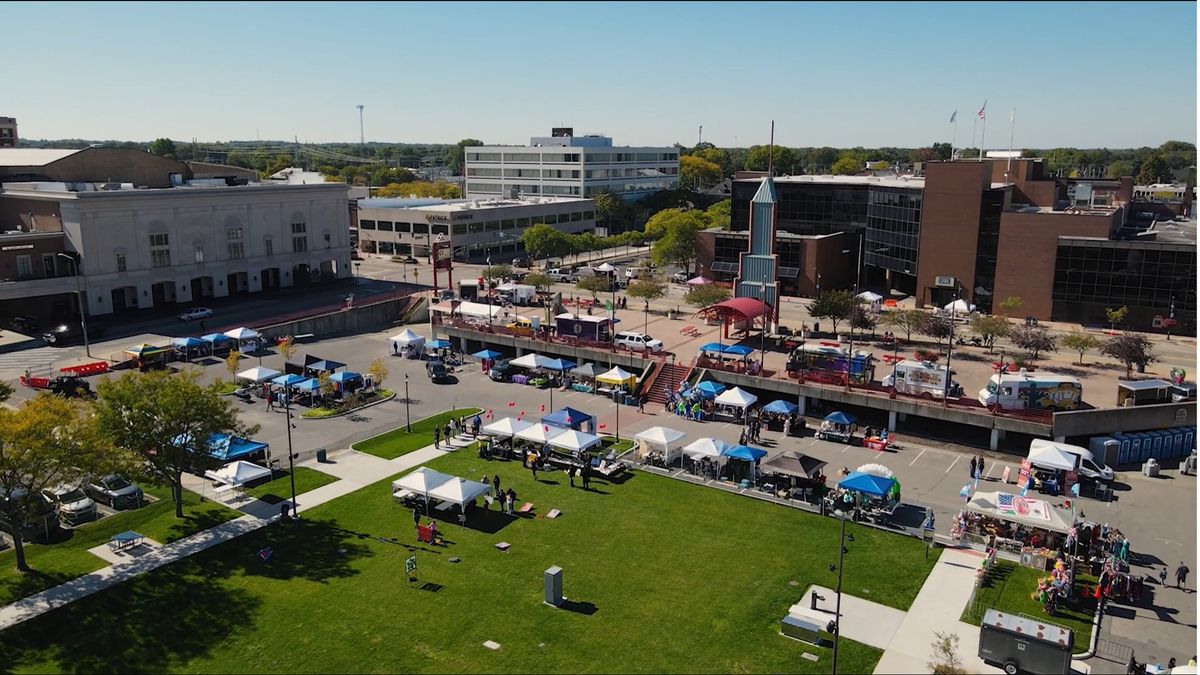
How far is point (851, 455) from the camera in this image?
133ft

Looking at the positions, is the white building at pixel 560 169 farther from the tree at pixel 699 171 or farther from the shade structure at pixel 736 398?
the shade structure at pixel 736 398

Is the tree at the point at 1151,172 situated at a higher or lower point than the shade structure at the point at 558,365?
higher

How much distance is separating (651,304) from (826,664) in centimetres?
5277

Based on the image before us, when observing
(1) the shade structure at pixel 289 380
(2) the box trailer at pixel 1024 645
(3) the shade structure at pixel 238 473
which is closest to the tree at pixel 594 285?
(1) the shade structure at pixel 289 380

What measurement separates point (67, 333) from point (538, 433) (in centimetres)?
4222

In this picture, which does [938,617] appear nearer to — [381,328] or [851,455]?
[851,455]

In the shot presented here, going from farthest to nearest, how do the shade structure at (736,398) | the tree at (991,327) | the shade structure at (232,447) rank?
the tree at (991,327) → the shade structure at (736,398) → the shade structure at (232,447)

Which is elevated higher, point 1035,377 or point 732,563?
point 1035,377

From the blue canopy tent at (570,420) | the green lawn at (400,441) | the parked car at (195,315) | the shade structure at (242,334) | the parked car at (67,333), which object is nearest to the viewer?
the green lawn at (400,441)

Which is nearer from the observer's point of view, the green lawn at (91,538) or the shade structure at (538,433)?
the green lawn at (91,538)

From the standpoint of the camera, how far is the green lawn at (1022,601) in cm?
2517

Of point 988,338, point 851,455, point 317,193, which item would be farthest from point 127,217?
point 988,338

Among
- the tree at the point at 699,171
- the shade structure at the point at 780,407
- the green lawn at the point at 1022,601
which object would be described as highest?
the tree at the point at 699,171

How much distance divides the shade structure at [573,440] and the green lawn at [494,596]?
359 cm
